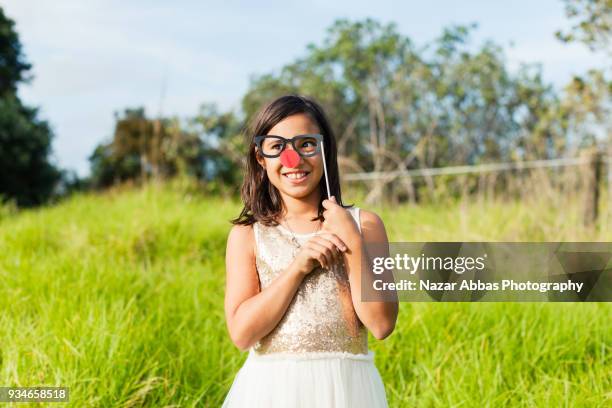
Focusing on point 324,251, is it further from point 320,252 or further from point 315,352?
point 315,352

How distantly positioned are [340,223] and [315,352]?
1.11ft

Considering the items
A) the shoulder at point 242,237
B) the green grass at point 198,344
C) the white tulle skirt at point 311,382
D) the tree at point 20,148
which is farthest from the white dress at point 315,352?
the tree at point 20,148

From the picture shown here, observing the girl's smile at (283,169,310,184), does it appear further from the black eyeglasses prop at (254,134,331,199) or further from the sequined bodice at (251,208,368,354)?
the sequined bodice at (251,208,368,354)

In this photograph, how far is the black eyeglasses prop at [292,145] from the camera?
1.52 metres

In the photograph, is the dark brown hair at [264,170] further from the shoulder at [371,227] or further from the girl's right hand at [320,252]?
the girl's right hand at [320,252]

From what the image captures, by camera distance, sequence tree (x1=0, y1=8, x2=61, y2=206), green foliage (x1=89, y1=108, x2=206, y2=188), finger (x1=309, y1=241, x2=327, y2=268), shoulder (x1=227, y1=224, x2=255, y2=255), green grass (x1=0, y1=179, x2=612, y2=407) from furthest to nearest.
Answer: green foliage (x1=89, y1=108, x2=206, y2=188) → tree (x1=0, y1=8, x2=61, y2=206) → green grass (x1=0, y1=179, x2=612, y2=407) → shoulder (x1=227, y1=224, x2=255, y2=255) → finger (x1=309, y1=241, x2=327, y2=268)

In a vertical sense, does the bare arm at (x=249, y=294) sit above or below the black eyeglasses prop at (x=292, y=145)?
below

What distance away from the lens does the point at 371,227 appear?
5.17ft

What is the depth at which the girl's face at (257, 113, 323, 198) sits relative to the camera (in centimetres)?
155

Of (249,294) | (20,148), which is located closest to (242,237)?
(249,294)

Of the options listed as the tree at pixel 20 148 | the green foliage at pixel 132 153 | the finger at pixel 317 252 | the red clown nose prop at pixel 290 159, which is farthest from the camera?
the green foliage at pixel 132 153

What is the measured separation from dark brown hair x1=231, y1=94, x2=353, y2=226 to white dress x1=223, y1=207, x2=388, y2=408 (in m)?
0.14

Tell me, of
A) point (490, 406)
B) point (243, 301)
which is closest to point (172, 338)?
point (490, 406)

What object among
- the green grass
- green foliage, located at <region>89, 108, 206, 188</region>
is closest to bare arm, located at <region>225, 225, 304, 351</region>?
the green grass
